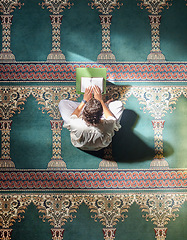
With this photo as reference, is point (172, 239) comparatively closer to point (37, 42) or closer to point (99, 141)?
point (99, 141)

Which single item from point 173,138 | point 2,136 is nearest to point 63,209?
point 2,136

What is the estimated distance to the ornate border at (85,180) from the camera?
119 inches

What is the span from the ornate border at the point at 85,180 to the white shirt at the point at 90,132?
48 centimetres

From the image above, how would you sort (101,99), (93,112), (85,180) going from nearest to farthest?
(93,112) < (101,99) < (85,180)

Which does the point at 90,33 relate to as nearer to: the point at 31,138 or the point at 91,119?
the point at 91,119

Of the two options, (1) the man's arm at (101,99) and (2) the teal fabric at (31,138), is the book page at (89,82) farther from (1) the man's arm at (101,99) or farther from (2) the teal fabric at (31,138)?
(2) the teal fabric at (31,138)

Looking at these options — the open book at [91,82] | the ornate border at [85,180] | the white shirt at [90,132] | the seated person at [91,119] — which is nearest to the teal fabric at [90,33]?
the open book at [91,82]

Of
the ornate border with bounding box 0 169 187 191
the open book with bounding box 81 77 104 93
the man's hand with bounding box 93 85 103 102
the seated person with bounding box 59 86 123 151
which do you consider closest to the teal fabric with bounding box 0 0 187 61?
the open book with bounding box 81 77 104 93

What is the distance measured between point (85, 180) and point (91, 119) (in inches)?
34.6

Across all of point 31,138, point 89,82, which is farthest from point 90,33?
point 31,138

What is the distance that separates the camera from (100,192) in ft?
9.88

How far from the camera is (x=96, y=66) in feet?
10.3

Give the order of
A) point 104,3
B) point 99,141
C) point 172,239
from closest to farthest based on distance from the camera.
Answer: point 99,141 < point 172,239 < point 104,3

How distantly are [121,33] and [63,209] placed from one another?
201 cm
